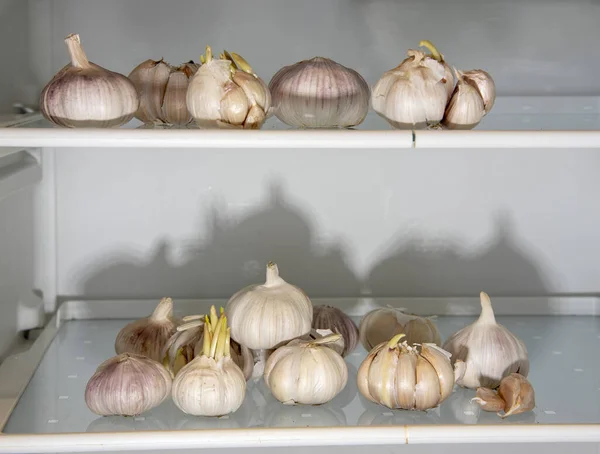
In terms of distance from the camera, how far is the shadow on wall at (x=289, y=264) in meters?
1.32

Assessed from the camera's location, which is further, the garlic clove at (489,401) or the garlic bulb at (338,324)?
the garlic bulb at (338,324)

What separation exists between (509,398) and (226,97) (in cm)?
47

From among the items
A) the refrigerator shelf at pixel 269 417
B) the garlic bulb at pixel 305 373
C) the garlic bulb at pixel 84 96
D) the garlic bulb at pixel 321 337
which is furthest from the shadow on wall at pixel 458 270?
the garlic bulb at pixel 84 96

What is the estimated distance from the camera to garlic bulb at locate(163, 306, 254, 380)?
1004 millimetres

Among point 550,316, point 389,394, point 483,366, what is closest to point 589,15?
point 550,316

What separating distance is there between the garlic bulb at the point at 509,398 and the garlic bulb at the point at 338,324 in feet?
0.68

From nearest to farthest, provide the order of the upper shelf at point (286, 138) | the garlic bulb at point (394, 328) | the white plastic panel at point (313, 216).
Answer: the upper shelf at point (286, 138)
the garlic bulb at point (394, 328)
the white plastic panel at point (313, 216)

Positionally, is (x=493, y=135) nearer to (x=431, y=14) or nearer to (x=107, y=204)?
(x=431, y=14)

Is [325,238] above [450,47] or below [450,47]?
below

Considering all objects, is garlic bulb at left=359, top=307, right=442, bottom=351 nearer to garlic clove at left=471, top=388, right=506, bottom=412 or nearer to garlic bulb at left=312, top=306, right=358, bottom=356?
garlic bulb at left=312, top=306, right=358, bottom=356

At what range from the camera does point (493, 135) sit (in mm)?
895

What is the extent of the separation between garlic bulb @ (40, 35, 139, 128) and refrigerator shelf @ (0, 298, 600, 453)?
0.34m

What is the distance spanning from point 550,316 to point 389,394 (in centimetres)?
53

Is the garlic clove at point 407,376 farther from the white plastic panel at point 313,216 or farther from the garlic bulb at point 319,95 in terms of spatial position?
the white plastic panel at point 313,216
